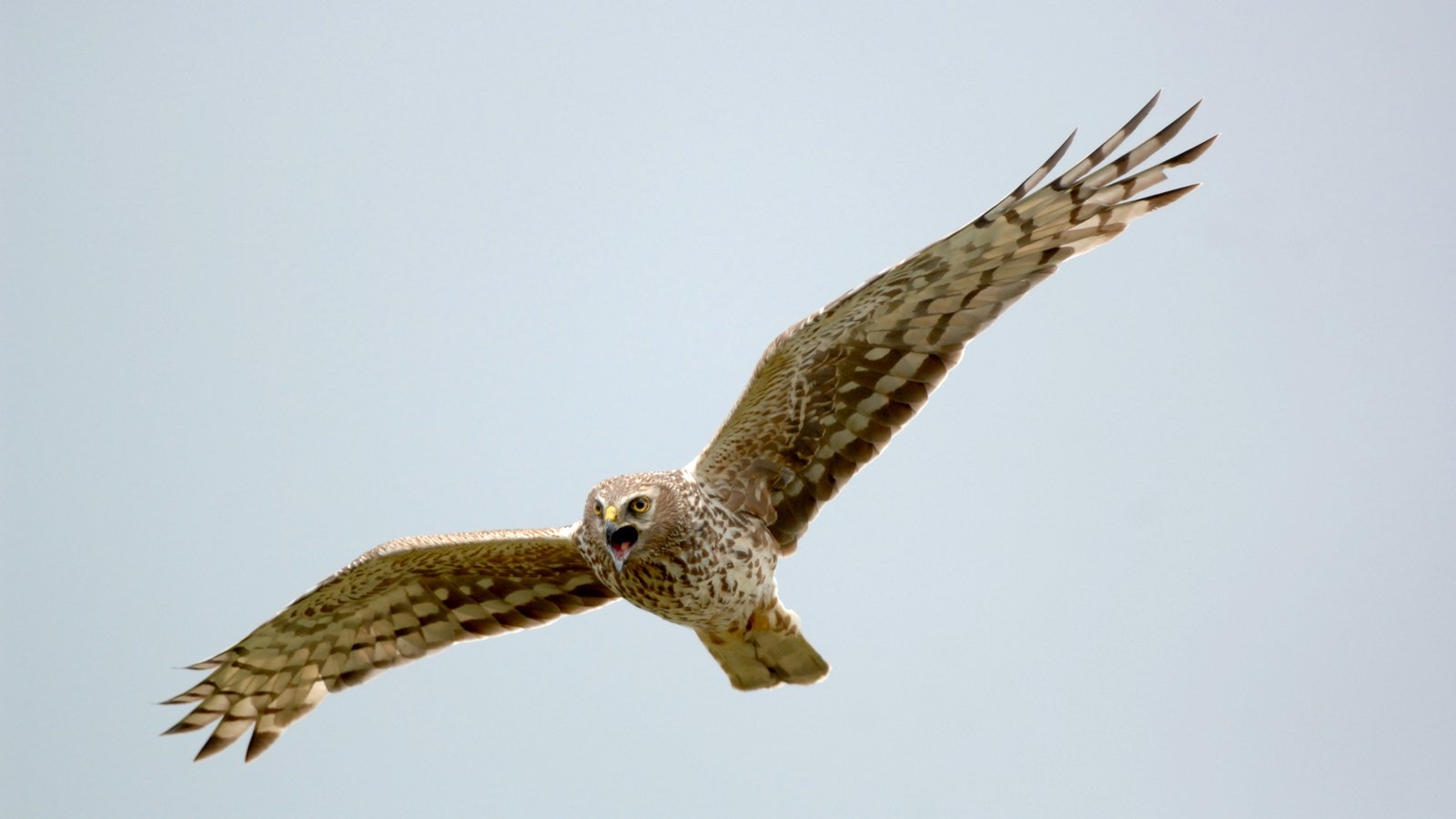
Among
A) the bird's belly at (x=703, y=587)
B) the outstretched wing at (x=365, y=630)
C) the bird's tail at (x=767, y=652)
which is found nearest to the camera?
the bird's belly at (x=703, y=587)

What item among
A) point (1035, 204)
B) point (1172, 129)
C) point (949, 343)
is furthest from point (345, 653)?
point (1172, 129)

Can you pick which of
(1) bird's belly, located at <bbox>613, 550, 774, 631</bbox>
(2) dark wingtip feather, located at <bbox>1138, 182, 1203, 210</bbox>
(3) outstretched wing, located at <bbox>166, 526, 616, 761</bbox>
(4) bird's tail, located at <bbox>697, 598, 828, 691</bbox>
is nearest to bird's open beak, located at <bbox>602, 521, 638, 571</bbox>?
(1) bird's belly, located at <bbox>613, 550, 774, 631</bbox>

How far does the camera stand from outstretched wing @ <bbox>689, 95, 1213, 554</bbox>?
737 centimetres

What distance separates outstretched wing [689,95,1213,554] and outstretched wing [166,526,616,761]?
1221 millimetres

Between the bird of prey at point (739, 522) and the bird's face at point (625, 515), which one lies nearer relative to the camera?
the bird's face at point (625, 515)

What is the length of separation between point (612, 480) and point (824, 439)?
1183mm

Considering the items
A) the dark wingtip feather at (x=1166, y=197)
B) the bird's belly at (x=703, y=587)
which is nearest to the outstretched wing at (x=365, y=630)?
the bird's belly at (x=703, y=587)

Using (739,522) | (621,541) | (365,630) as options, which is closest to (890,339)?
(739,522)

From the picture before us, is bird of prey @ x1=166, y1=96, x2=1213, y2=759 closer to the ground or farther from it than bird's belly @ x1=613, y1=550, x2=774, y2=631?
farther from it

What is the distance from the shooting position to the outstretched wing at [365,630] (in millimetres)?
8555

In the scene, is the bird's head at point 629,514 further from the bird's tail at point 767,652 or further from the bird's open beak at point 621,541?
the bird's tail at point 767,652

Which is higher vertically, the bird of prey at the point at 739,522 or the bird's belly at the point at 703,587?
the bird of prey at the point at 739,522

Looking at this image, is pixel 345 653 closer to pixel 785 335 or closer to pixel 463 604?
pixel 463 604

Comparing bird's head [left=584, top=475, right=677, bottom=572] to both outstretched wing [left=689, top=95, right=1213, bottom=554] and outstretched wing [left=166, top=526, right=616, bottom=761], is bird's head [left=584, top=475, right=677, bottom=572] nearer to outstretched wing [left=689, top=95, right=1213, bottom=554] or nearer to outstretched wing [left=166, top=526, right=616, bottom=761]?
outstretched wing [left=689, top=95, right=1213, bottom=554]
